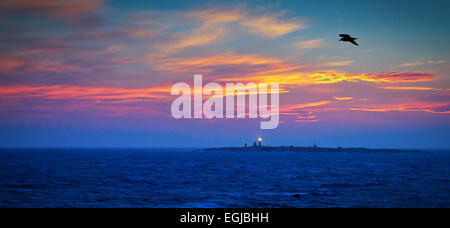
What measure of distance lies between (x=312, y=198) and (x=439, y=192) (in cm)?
1788

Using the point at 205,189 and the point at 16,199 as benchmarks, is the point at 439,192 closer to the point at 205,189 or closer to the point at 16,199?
the point at 205,189
